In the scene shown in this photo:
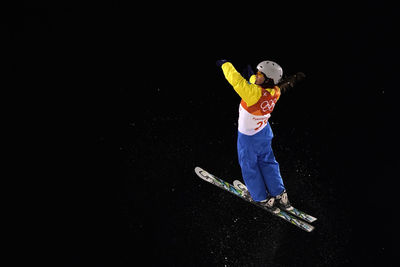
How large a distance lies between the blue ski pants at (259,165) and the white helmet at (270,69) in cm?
52

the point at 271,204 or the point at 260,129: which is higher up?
the point at 260,129

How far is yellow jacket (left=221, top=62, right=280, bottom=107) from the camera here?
14.3 ft

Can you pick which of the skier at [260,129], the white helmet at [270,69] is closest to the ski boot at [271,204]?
the skier at [260,129]

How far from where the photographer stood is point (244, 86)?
173 inches

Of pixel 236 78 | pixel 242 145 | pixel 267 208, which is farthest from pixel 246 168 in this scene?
pixel 236 78

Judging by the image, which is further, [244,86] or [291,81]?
[291,81]

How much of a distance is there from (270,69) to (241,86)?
0.24m

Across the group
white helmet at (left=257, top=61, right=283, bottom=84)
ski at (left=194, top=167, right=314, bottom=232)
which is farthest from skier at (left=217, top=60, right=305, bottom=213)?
ski at (left=194, top=167, right=314, bottom=232)

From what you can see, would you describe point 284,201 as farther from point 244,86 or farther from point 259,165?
point 244,86

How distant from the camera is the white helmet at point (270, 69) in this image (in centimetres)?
443

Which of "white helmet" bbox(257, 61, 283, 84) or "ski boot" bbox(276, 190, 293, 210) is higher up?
"white helmet" bbox(257, 61, 283, 84)

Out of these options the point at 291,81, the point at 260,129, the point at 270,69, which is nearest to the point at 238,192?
the point at 260,129

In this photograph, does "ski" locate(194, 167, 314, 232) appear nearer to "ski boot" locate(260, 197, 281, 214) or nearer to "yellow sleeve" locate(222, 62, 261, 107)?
"ski boot" locate(260, 197, 281, 214)

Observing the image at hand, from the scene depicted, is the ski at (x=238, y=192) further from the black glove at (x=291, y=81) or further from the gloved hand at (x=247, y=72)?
the gloved hand at (x=247, y=72)
